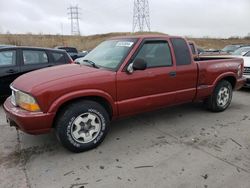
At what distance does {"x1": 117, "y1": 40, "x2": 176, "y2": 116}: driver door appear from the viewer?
4.16 metres

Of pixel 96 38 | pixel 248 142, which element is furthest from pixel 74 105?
pixel 96 38

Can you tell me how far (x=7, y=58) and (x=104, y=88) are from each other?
3920mm

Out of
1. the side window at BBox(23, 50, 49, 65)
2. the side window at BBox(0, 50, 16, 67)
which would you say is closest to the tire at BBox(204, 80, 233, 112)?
the side window at BBox(23, 50, 49, 65)

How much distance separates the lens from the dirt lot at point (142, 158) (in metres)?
3.09

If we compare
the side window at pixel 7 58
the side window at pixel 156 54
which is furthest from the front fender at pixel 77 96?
the side window at pixel 7 58

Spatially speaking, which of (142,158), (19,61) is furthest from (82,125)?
(19,61)

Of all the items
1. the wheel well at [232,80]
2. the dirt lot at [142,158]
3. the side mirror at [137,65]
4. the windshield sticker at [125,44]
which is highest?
the windshield sticker at [125,44]

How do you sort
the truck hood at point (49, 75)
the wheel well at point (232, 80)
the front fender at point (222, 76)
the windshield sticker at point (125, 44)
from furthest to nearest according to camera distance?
the wheel well at point (232, 80), the front fender at point (222, 76), the windshield sticker at point (125, 44), the truck hood at point (49, 75)

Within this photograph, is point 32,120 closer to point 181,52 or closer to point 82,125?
point 82,125

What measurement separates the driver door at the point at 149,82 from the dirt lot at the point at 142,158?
1.85 feet

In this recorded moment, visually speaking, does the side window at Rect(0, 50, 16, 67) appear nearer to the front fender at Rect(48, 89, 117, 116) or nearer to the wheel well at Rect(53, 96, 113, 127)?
the wheel well at Rect(53, 96, 113, 127)

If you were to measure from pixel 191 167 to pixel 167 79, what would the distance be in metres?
1.79

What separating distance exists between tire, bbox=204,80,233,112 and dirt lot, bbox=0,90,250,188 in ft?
2.02

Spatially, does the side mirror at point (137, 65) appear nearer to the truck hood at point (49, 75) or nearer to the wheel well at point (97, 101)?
the truck hood at point (49, 75)
